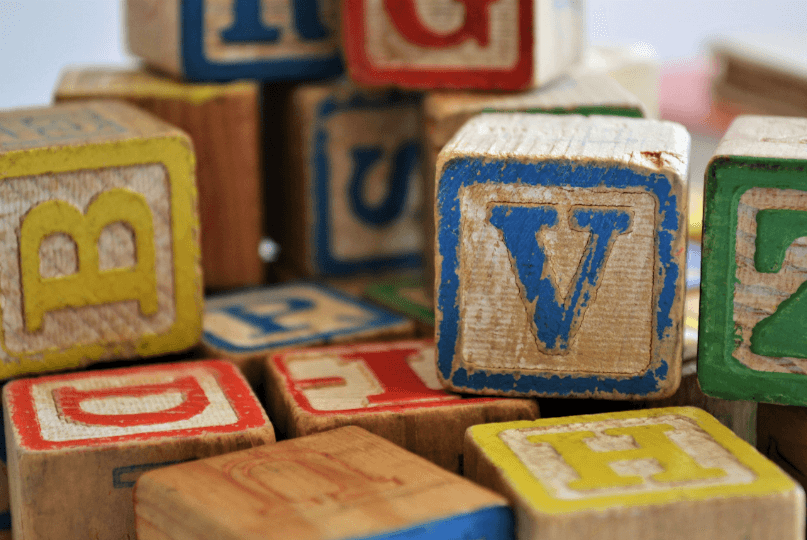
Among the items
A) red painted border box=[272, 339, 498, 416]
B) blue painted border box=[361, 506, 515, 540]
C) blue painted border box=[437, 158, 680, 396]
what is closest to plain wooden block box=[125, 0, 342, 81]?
red painted border box=[272, 339, 498, 416]

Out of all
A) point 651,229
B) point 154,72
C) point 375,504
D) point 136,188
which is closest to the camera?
point 375,504

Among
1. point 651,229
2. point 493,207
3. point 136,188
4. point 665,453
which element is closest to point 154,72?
point 136,188

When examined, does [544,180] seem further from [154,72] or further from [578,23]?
[154,72]

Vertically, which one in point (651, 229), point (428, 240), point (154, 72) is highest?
point (154, 72)

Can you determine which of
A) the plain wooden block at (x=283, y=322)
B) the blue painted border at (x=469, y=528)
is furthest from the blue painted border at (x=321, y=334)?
the blue painted border at (x=469, y=528)

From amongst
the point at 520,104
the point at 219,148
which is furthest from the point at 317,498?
the point at 219,148

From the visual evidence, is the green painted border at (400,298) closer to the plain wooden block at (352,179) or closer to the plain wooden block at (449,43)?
the plain wooden block at (352,179)

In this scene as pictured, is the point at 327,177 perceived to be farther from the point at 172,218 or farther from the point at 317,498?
the point at 317,498
